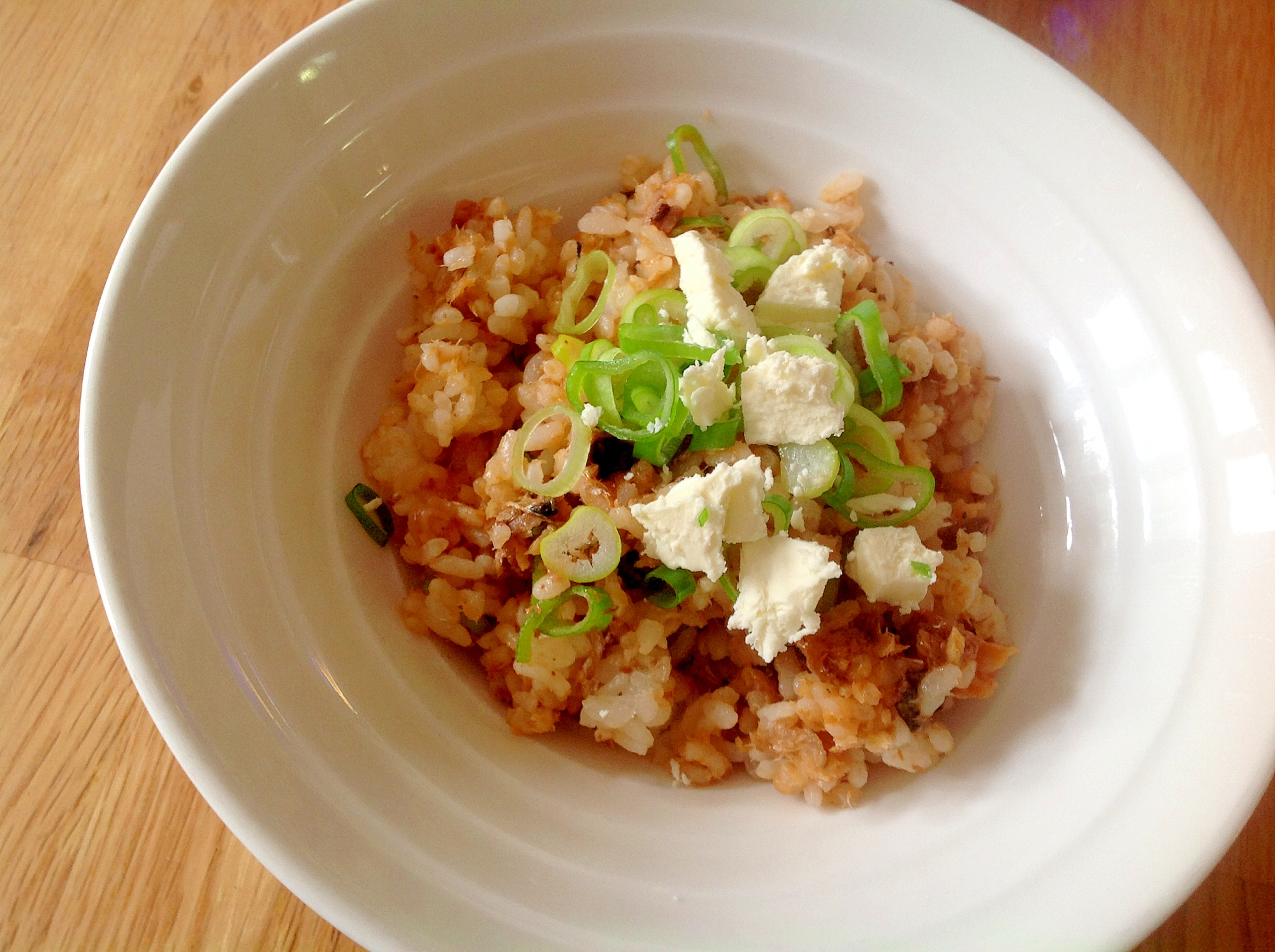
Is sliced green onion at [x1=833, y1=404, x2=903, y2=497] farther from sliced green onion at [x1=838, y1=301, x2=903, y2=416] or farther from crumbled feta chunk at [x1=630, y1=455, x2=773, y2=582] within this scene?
crumbled feta chunk at [x1=630, y1=455, x2=773, y2=582]

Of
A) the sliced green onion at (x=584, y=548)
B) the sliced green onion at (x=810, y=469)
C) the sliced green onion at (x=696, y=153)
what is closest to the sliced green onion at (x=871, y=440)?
the sliced green onion at (x=810, y=469)

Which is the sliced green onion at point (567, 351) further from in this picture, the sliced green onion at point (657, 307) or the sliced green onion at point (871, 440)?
the sliced green onion at point (871, 440)

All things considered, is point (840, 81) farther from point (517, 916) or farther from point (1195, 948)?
point (1195, 948)

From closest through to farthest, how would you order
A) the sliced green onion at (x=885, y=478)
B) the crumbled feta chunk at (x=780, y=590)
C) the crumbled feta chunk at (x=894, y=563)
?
the crumbled feta chunk at (x=780, y=590)
the crumbled feta chunk at (x=894, y=563)
the sliced green onion at (x=885, y=478)

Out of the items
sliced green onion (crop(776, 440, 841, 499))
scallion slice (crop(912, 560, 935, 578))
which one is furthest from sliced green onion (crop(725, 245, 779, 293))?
scallion slice (crop(912, 560, 935, 578))

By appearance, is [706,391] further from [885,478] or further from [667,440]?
[885,478]

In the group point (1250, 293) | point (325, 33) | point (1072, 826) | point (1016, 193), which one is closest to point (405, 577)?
point (325, 33)
